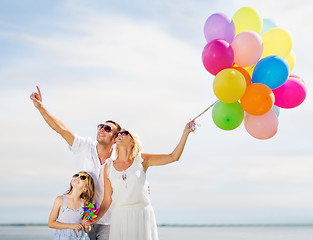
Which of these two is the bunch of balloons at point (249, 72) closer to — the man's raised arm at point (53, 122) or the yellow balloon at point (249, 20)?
the yellow balloon at point (249, 20)

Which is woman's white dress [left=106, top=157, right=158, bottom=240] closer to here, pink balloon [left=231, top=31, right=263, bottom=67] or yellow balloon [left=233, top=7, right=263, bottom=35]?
pink balloon [left=231, top=31, right=263, bottom=67]

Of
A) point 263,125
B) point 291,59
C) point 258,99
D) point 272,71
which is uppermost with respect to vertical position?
point 291,59

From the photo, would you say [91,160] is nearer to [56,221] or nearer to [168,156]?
[56,221]

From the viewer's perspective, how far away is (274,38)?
4.38m

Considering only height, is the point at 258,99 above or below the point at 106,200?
above

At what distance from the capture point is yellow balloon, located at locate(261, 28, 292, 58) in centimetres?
435

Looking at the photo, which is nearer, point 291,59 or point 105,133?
point 105,133

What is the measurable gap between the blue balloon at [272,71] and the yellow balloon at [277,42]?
0.24 meters

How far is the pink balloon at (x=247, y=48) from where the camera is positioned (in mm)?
4102

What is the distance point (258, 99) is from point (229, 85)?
322 mm

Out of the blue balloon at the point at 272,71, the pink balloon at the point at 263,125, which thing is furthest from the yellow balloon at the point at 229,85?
the pink balloon at the point at 263,125

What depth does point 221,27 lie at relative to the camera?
4.25 metres

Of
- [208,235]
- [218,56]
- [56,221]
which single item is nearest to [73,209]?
[56,221]

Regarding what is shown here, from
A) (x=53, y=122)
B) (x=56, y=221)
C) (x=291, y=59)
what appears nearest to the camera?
(x=56, y=221)
